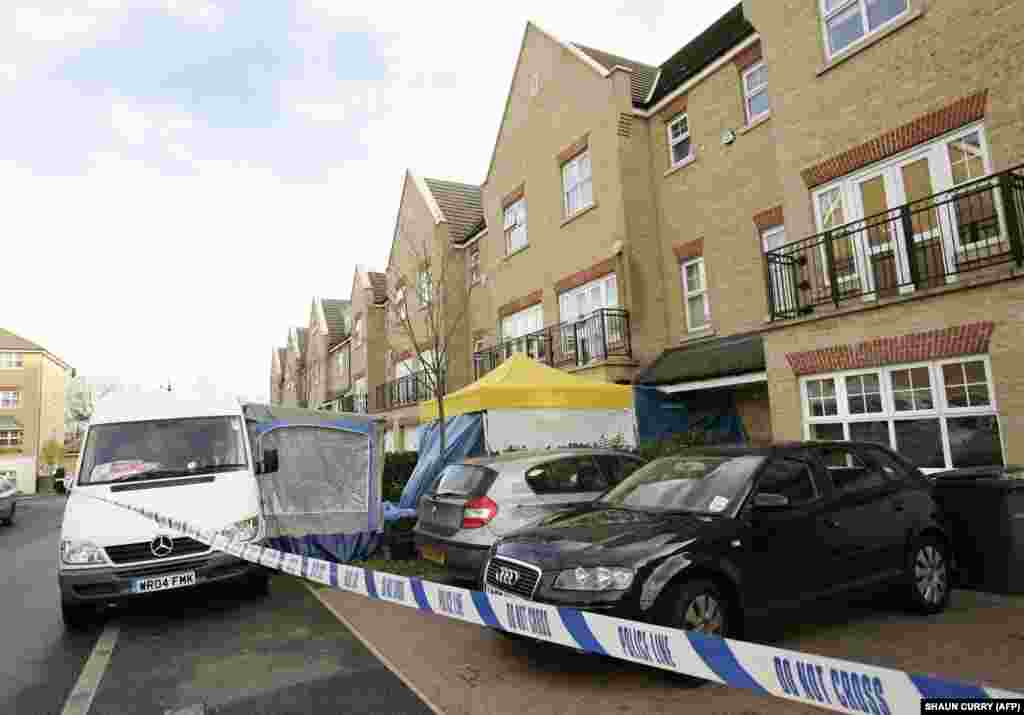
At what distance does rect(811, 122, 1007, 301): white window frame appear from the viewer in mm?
8312

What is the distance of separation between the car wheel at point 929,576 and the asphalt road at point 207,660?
4.21m

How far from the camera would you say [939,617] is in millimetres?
5582

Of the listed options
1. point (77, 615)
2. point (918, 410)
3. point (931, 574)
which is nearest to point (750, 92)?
point (918, 410)

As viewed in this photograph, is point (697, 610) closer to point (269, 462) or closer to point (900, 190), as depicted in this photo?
point (269, 462)

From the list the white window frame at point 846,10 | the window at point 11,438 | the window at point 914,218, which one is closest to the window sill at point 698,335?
the window at point 914,218

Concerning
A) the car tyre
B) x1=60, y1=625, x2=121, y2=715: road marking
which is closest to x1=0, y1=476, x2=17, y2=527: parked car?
x1=60, y1=625, x2=121, y2=715: road marking

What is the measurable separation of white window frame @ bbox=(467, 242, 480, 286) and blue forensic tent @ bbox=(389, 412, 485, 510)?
9.66 m

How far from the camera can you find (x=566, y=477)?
727 cm

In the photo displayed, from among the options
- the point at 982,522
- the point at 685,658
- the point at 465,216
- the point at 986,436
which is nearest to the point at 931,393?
the point at 986,436

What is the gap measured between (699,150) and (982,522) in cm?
1006

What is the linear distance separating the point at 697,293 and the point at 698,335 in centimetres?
93

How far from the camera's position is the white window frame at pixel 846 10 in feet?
30.5

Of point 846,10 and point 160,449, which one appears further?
point 846,10

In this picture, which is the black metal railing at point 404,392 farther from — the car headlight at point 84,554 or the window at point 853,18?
the car headlight at point 84,554
